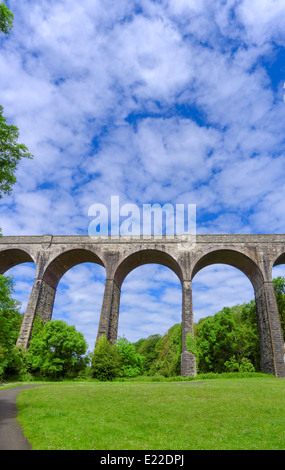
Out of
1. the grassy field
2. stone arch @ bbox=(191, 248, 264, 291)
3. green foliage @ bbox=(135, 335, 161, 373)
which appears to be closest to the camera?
the grassy field

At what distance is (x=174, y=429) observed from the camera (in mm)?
7750

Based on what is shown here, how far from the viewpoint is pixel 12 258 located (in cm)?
3406

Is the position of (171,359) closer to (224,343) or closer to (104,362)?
(224,343)

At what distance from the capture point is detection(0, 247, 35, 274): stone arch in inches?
1272

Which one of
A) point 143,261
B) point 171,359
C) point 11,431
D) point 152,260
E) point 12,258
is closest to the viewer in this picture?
point 11,431

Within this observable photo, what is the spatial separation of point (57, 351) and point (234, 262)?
67.5 feet

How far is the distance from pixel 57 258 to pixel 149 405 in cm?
2320

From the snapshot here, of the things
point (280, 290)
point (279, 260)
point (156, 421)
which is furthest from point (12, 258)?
point (280, 290)

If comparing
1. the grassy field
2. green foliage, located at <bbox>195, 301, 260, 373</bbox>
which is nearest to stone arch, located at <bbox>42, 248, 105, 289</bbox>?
green foliage, located at <bbox>195, 301, 260, 373</bbox>

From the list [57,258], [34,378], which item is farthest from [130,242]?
[34,378]

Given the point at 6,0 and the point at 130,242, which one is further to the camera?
the point at 130,242

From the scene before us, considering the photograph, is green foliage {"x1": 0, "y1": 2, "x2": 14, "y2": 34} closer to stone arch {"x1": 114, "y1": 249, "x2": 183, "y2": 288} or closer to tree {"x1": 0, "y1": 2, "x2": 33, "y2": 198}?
tree {"x1": 0, "y1": 2, "x2": 33, "y2": 198}

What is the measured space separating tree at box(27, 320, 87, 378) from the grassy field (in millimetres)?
13602
